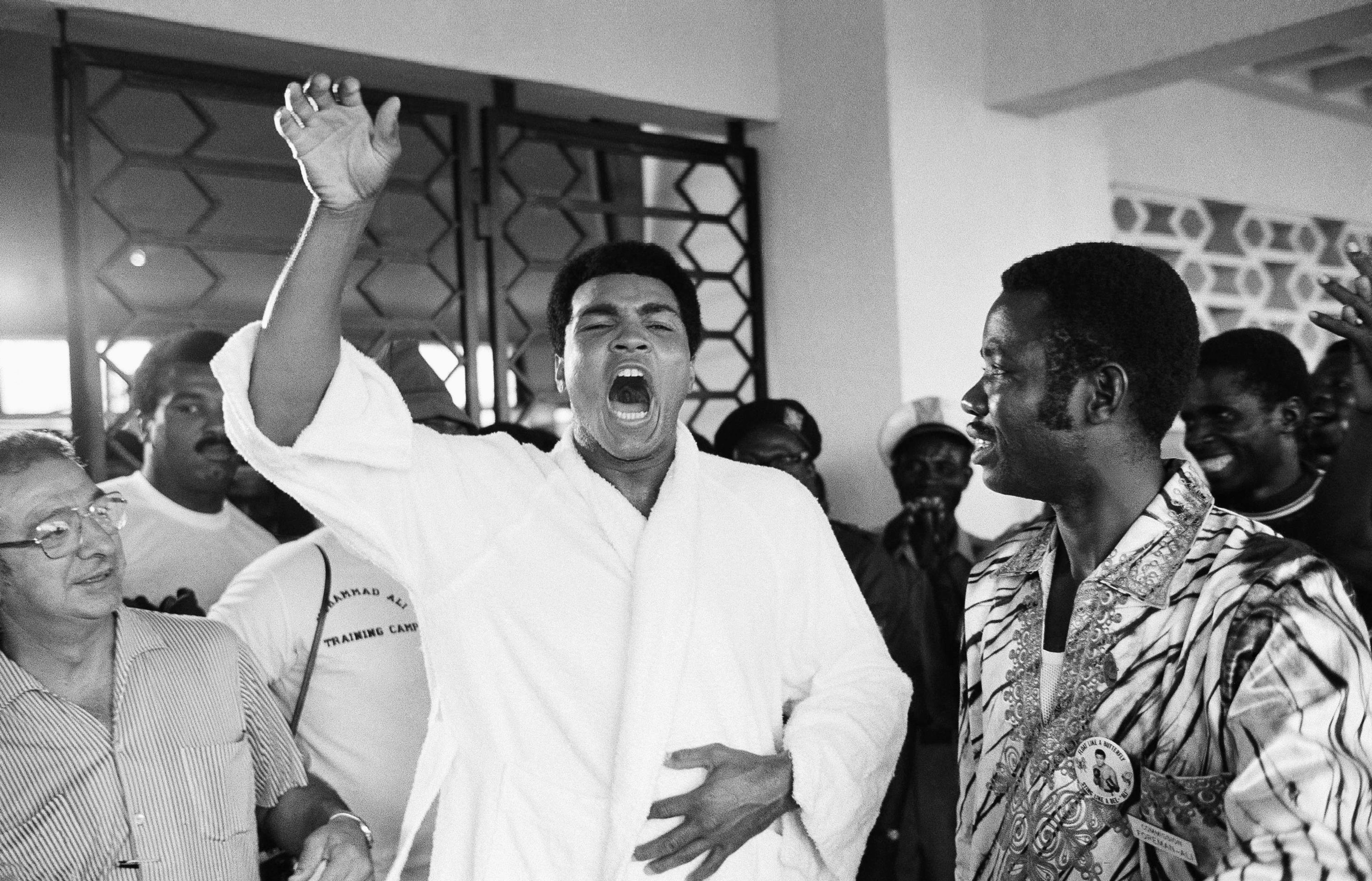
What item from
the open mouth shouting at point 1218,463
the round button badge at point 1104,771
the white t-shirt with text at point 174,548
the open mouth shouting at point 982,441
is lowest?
the round button badge at point 1104,771

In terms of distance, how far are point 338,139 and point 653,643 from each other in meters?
0.82

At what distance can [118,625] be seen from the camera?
199 centimetres

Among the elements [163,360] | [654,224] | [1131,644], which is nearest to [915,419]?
[654,224]

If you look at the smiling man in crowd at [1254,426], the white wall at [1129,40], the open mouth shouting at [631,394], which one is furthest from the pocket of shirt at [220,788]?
the white wall at [1129,40]

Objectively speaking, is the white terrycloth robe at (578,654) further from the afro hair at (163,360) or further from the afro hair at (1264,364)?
the afro hair at (163,360)

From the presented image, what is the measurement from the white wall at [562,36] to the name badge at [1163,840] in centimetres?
339

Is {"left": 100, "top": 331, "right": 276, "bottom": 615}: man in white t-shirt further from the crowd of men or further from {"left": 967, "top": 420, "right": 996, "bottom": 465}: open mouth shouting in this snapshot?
{"left": 967, "top": 420, "right": 996, "bottom": 465}: open mouth shouting

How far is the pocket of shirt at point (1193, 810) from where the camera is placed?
1457mm

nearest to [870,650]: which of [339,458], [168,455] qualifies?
[339,458]

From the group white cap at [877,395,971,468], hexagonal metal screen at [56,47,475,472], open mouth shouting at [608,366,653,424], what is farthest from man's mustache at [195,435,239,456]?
white cap at [877,395,971,468]

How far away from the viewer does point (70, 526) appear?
1.90 metres

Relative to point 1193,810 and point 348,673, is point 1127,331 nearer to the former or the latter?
point 1193,810

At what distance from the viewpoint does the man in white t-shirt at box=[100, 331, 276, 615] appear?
3090mm

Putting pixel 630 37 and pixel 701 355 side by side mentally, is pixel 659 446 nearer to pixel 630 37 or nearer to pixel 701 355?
pixel 630 37
